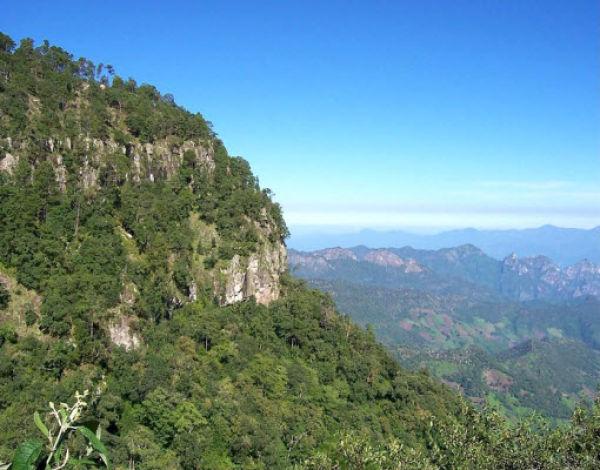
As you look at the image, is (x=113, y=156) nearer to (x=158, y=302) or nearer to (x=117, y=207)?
(x=117, y=207)

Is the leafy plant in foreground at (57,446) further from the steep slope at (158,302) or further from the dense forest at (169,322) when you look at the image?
the steep slope at (158,302)

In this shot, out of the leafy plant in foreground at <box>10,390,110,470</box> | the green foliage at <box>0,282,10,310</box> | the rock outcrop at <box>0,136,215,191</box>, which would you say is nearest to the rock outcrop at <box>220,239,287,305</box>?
the rock outcrop at <box>0,136,215,191</box>

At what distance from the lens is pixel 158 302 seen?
7900cm

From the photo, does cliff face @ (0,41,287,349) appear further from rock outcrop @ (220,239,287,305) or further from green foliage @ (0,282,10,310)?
green foliage @ (0,282,10,310)

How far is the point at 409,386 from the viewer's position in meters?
105

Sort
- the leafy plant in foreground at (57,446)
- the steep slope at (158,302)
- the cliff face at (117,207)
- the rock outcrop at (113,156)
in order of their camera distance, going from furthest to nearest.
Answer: the rock outcrop at (113,156) → the cliff face at (117,207) → the steep slope at (158,302) → the leafy plant in foreground at (57,446)

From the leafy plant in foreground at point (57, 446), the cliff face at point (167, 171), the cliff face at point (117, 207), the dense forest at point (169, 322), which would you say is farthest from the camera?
the cliff face at point (167, 171)

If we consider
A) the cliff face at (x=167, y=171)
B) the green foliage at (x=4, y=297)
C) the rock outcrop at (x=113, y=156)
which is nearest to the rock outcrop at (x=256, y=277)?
the cliff face at (x=167, y=171)

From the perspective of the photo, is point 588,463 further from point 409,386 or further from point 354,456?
point 409,386

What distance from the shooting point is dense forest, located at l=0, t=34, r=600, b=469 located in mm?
54656

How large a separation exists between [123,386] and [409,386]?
64.1m

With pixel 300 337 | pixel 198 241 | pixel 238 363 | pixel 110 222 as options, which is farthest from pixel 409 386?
pixel 110 222

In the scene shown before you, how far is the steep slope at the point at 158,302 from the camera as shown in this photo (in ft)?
204

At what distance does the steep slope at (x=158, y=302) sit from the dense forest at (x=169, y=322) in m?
0.30
